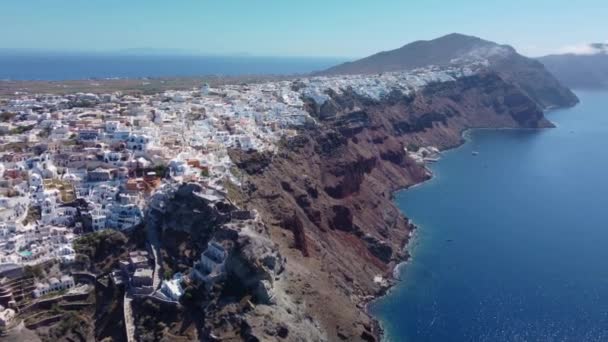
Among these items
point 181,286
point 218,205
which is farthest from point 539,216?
point 181,286

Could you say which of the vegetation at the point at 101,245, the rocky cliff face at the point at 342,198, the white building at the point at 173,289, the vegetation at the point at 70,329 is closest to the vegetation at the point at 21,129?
the rocky cliff face at the point at 342,198

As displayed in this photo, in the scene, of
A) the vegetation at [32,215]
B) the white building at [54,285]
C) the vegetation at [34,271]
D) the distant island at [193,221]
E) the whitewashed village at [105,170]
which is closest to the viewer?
the distant island at [193,221]

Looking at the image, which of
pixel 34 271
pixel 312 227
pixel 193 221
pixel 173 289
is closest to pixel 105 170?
pixel 193 221

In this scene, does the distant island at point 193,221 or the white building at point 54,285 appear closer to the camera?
the distant island at point 193,221

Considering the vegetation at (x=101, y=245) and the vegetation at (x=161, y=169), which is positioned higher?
the vegetation at (x=161, y=169)

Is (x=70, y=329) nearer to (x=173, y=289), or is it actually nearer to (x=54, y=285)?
(x=54, y=285)

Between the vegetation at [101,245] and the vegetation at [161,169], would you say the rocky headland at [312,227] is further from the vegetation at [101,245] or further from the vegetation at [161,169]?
the vegetation at [161,169]

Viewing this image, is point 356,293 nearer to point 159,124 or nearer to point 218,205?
point 218,205
